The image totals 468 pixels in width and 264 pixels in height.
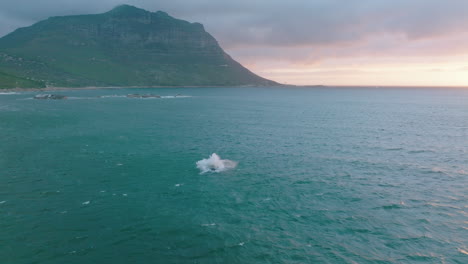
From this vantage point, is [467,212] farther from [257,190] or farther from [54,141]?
[54,141]

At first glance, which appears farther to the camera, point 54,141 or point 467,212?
point 54,141

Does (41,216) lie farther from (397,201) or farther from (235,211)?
(397,201)

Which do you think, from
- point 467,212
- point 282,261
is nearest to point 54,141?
point 282,261

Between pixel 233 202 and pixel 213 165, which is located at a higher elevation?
pixel 213 165

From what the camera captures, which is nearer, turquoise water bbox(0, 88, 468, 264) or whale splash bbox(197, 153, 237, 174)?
turquoise water bbox(0, 88, 468, 264)

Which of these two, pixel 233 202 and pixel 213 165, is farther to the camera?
pixel 213 165

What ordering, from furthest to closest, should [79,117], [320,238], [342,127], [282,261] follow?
[79,117] → [342,127] → [320,238] → [282,261]

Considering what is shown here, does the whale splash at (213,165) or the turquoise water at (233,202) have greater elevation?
the whale splash at (213,165)

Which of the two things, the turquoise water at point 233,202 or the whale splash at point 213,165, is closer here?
the turquoise water at point 233,202

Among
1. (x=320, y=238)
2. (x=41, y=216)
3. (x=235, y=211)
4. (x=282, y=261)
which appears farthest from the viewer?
(x=235, y=211)

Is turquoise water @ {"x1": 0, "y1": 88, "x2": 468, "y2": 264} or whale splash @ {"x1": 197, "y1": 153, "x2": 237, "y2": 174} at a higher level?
whale splash @ {"x1": 197, "y1": 153, "x2": 237, "y2": 174}
